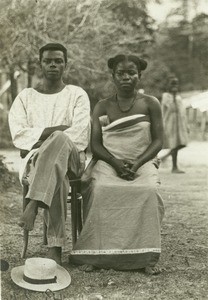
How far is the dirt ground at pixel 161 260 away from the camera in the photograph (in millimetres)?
2510

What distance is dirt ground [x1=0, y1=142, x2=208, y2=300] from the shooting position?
8.23 ft

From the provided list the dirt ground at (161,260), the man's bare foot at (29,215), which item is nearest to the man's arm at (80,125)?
the man's bare foot at (29,215)

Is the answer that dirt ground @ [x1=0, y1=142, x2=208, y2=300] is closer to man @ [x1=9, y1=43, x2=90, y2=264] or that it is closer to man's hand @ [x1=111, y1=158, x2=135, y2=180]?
man @ [x1=9, y1=43, x2=90, y2=264]

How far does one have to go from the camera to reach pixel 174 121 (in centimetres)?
645

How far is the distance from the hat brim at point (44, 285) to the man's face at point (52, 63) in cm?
122

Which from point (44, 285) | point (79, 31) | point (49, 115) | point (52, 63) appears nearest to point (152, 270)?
point (44, 285)

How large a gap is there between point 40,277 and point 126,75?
1.32m

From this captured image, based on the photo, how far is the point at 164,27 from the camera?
168 inches

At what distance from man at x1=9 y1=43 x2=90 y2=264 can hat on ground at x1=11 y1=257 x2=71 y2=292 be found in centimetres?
22

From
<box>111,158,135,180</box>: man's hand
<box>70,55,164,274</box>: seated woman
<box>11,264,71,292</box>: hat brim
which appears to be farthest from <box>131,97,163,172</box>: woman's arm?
<box>11,264,71,292</box>: hat brim

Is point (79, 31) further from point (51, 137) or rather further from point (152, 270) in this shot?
point (152, 270)

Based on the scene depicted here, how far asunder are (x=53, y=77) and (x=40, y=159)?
696 millimetres

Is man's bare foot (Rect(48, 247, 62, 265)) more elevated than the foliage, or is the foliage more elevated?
the foliage

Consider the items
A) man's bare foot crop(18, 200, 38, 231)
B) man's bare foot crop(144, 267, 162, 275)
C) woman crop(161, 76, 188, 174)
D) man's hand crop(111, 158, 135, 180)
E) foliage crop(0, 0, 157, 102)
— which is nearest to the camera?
man's bare foot crop(18, 200, 38, 231)
